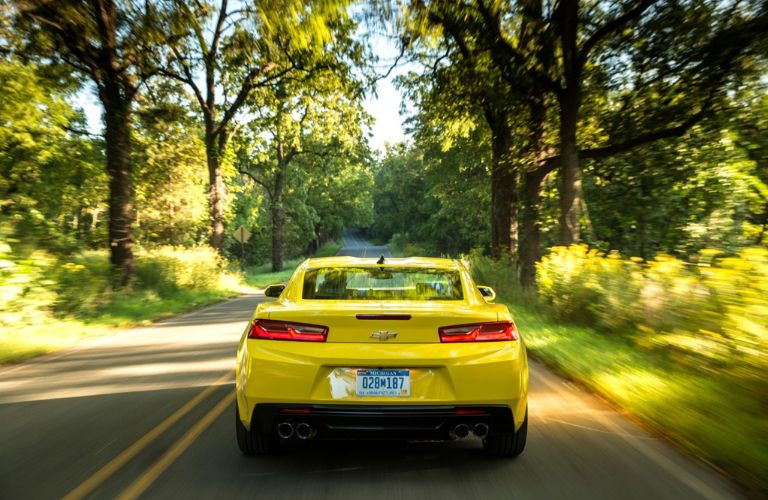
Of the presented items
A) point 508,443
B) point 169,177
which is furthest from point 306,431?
point 169,177

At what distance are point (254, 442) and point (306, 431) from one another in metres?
0.62

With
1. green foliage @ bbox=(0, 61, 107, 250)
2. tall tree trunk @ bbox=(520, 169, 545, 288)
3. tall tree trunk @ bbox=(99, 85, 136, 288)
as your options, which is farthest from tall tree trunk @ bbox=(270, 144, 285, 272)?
tall tree trunk @ bbox=(520, 169, 545, 288)

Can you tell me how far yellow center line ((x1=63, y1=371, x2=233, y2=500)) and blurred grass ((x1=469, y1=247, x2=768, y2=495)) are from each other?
4021 mm

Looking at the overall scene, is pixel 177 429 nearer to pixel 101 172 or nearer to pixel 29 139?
pixel 29 139

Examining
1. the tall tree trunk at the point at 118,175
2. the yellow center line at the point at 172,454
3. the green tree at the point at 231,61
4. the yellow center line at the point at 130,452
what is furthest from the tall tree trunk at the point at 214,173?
the yellow center line at the point at 172,454

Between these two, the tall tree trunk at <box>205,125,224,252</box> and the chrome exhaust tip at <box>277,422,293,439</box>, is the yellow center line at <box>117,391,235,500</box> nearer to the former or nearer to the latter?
the chrome exhaust tip at <box>277,422,293,439</box>

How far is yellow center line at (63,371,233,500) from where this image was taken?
3525mm

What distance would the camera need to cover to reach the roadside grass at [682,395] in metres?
4.13

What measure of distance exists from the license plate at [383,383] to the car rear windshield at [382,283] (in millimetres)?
1072

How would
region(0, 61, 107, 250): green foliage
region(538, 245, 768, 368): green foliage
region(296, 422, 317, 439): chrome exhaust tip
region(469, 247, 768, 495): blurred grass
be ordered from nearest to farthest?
region(296, 422, 317, 439): chrome exhaust tip
region(469, 247, 768, 495): blurred grass
region(538, 245, 768, 368): green foliage
region(0, 61, 107, 250): green foliage

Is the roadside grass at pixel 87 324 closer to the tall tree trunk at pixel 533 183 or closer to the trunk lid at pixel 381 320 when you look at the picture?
the trunk lid at pixel 381 320

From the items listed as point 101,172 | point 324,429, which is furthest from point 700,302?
point 101,172

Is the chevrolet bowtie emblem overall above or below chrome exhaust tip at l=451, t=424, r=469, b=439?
above

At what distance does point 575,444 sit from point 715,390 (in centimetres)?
183
